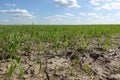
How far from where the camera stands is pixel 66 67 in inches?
139

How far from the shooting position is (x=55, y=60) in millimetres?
4074

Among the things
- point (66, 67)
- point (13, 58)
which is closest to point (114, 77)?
point (66, 67)

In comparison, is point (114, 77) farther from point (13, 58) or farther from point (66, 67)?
point (13, 58)

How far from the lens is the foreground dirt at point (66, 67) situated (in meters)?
3.07

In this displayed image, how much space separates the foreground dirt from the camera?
3066mm

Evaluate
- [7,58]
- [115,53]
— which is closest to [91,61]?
[115,53]

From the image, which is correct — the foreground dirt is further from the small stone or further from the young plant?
the young plant

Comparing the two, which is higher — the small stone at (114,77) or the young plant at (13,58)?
the young plant at (13,58)

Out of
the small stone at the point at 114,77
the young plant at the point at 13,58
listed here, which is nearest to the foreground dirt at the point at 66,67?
the small stone at the point at 114,77

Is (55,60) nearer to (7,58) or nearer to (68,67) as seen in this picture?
(68,67)

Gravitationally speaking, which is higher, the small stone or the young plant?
the young plant

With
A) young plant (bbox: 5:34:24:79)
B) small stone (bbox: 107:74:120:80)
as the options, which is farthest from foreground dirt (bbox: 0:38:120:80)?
young plant (bbox: 5:34:24:79)

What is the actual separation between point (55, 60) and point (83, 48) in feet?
3.79

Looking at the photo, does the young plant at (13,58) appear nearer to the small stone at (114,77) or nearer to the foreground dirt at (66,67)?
the foreground dirt at (66,67)
